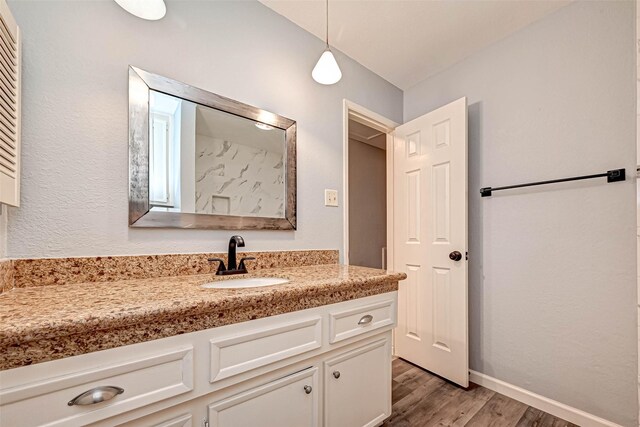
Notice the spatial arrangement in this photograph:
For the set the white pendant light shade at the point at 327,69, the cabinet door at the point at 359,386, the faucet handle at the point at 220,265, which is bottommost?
the cabinet door at the point at 359,386

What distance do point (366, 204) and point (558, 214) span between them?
221cm

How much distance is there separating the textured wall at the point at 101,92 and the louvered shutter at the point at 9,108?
0.08 m

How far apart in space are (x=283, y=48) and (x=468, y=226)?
5.79ft

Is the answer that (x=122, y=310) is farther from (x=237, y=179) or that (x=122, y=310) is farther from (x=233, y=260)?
(x=237, y=179)

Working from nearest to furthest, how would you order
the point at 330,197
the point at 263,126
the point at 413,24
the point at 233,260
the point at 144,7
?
1. the point at 144,7
2. the point at 233,260
3. the point at 263,126
4. the point at 413,24
5. the point at 330,197

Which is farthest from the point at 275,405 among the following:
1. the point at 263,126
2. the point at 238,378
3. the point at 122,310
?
the point at 263,126

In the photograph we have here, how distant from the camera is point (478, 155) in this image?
6.73 feet

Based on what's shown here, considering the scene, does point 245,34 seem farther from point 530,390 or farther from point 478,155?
point 530,390

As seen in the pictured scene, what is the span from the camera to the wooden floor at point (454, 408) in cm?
158

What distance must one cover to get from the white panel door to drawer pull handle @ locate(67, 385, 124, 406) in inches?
75.1

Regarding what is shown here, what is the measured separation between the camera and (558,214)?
64.9 inches

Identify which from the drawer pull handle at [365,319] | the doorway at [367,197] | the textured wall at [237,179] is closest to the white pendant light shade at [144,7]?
the textured wall at [237,179]

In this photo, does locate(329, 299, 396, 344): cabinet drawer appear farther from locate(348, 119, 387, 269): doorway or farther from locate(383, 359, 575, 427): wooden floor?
locate(348, 119, 387, 269): doorway

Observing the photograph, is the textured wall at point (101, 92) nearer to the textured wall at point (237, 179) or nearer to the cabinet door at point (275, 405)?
the textured wall at point (237, 179)
